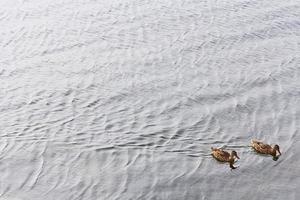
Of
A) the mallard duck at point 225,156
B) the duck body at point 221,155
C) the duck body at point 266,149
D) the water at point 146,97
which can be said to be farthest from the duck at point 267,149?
the duck body at point 221,155

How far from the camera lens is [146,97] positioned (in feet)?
37.9

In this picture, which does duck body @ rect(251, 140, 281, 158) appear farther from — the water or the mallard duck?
the mallard duck

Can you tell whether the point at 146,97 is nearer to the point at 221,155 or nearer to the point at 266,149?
the point at 221,155

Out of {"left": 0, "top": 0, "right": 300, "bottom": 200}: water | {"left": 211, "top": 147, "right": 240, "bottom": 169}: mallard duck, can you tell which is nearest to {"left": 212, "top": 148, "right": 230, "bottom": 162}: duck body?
{"left": 211, "top": 147, "right": 240, "bottom": 169}: mallard duck

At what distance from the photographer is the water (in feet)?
29.3

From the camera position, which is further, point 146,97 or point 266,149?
point 146,97

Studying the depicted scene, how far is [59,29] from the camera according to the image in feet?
48.2

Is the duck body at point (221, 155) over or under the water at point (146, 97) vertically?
under

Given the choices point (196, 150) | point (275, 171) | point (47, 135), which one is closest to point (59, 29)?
point (47, 135)

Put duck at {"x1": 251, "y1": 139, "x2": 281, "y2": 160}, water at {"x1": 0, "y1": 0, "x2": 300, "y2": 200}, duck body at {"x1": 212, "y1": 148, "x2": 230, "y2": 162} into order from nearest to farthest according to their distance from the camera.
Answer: water at {"x1": 0, "y1": 0, "x2": 300, "y2": 200}, duck body at {"x1": 212, "y1": 148, "x2": 230, "y2": 162}, duck at {"x1": 251, "y1": 139, "x2": 281, "y2": 160}

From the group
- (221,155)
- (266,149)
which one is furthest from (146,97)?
(266,149)

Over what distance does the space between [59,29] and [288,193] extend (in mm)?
8284

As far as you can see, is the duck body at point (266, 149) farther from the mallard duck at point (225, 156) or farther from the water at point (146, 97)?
the mallard duck at point (225, 156)

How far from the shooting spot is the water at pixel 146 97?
29.3ft
